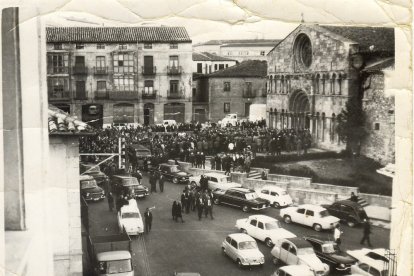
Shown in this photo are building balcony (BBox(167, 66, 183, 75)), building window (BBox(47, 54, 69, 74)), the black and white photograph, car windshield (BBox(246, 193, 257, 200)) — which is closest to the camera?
the black and white photograph

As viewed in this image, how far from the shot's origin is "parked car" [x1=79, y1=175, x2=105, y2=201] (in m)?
3.04

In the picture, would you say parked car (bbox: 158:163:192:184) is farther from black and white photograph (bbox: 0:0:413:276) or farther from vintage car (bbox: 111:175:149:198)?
vintage car (bbox: 111:175:149:198)

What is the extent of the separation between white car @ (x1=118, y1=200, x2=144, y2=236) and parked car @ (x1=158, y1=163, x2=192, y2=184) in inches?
11.0

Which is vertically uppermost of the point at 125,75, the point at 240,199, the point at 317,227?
the point at 125,75

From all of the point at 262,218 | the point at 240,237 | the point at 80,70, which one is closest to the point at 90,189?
the point at 80,70

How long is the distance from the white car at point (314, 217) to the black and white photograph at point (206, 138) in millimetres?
12

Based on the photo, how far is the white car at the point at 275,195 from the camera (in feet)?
10.2

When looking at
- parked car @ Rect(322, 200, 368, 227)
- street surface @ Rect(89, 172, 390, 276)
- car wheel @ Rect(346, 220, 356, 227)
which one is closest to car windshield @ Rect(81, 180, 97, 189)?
street surface @ Rect(89, 172, 390, 276)

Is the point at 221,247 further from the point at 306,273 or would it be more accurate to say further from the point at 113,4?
the point at 113,4

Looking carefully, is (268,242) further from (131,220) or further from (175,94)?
(175,94)

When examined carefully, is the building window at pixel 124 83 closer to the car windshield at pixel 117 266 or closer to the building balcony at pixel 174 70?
the building balcony at pixel 174 70

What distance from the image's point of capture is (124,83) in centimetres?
320

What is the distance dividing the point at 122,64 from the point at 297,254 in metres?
1.58

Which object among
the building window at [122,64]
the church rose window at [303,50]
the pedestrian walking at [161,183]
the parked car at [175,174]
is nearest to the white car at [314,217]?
the parked car at [175,174]
